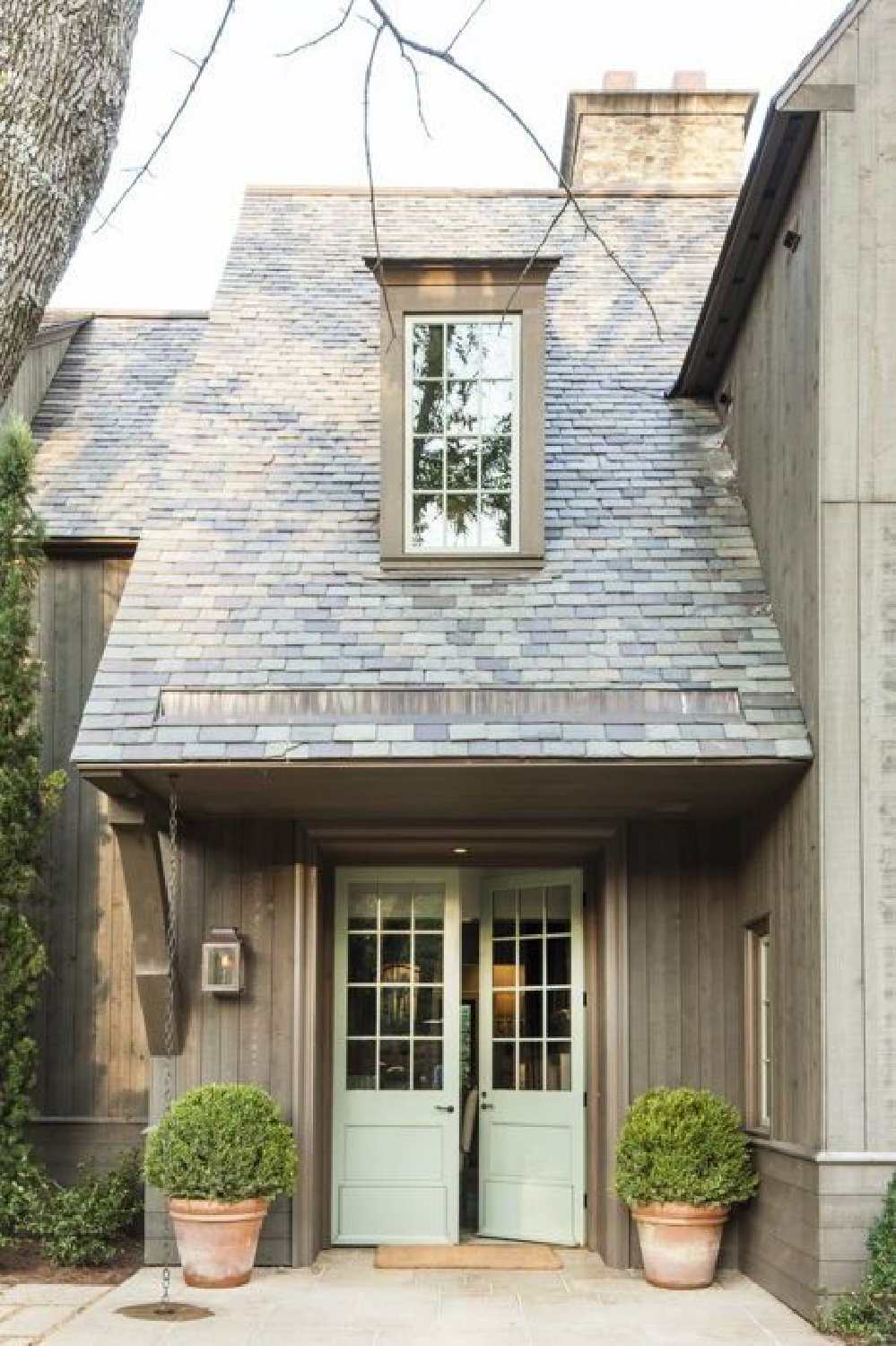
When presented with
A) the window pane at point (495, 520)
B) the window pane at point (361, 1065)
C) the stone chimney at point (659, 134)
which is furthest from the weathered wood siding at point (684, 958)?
the stone chimney at point (659, 134)

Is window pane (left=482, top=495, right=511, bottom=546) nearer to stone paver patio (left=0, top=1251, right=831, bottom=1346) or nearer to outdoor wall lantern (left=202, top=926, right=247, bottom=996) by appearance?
outdoor wall lantern (left=202, top=926, right=247, bottom=996)

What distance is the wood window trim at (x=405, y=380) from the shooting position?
10.0 metres

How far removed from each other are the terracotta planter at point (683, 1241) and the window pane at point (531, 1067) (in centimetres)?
175

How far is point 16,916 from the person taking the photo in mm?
Answer: 10141

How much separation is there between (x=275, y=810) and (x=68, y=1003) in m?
2.34

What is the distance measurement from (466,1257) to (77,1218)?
7.24 feet

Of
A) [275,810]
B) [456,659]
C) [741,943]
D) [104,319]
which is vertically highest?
[104,319]

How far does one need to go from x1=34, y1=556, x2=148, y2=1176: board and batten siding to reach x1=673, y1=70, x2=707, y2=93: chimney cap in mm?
6987

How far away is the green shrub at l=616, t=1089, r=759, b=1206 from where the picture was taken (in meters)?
8.84

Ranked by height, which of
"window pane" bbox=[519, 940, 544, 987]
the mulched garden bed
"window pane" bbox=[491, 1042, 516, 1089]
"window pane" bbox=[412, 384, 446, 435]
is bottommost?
the mulched garden bed

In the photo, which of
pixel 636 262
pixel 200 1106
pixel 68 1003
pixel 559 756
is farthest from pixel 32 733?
pixel 636 262

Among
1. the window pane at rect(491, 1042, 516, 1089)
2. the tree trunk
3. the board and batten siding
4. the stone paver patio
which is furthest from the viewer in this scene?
the board and batten siding

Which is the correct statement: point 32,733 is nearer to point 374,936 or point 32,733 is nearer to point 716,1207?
point 374,936

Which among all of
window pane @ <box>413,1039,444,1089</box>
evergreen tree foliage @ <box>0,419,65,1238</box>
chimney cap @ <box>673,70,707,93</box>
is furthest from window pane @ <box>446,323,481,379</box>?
chimney cap @ <box>673,70,707,93</box>
